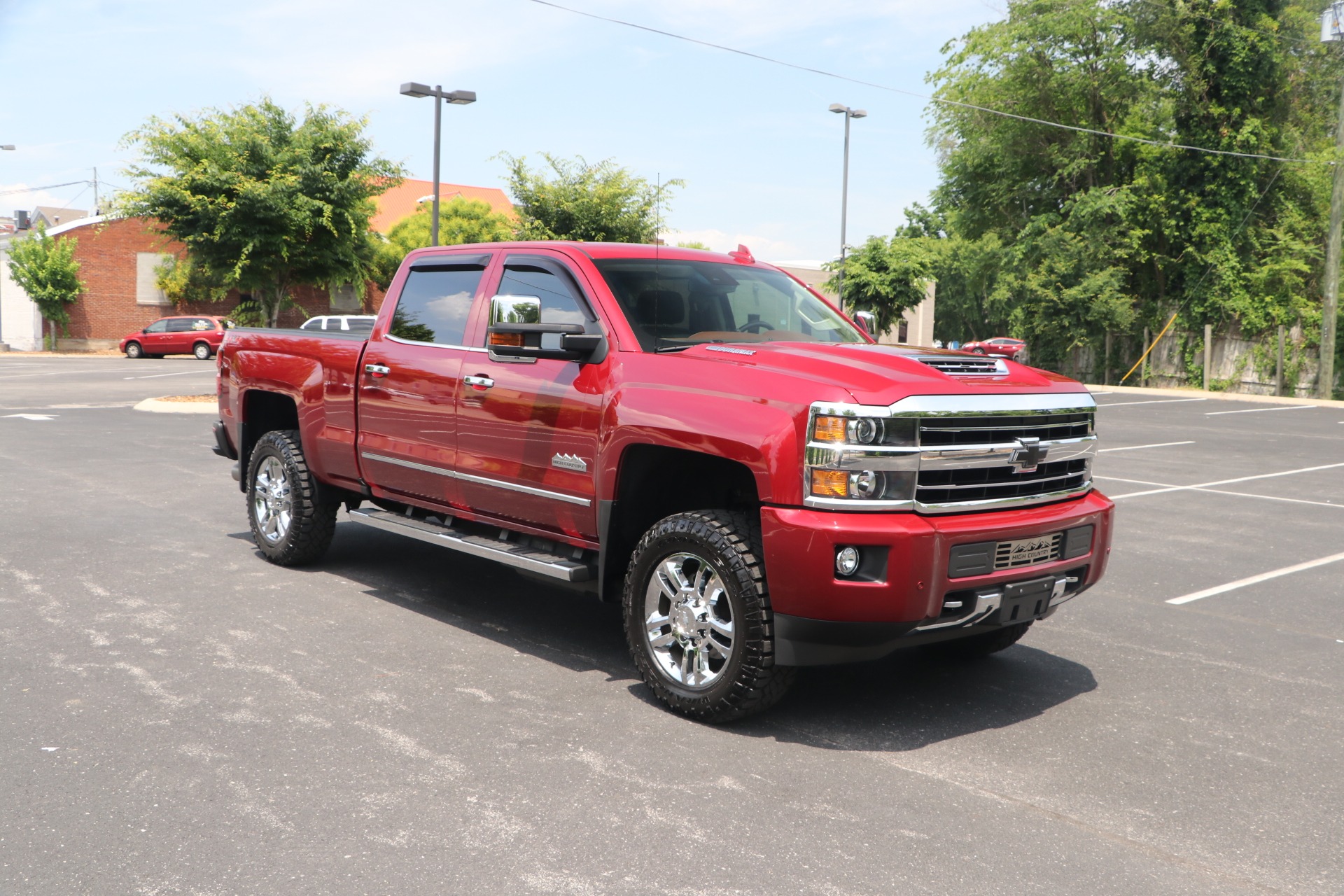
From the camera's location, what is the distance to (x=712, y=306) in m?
5.90

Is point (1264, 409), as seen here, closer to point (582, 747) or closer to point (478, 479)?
point (478, 479)

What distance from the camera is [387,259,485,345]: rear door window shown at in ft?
21.0

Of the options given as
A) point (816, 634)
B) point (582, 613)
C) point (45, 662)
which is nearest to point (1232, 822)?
point (816, 634)

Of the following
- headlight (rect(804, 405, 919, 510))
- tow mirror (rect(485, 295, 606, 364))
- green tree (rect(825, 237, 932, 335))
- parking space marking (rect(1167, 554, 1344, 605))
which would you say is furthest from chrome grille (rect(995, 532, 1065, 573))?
green tree (rect(825, 237, 932, 335))

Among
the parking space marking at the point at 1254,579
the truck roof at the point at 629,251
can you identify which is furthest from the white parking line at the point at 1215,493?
the truck roof at the point at 629,251

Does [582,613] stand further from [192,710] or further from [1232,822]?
[1232,822]

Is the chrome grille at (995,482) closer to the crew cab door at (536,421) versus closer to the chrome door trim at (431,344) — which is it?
the crew cab door at (536,421)

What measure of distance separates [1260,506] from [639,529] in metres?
8.33

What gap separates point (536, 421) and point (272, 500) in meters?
3.00

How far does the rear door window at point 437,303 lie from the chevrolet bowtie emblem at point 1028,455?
306 cm

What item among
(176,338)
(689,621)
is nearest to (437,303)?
(689,621)

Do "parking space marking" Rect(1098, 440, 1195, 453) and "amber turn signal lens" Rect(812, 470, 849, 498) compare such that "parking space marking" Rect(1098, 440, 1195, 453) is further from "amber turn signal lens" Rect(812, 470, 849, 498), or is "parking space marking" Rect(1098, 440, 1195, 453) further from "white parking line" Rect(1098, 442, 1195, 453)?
"amber turn signal lens" Rect(812, 470, 849, 498)

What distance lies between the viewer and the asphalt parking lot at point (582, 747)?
11.5ft

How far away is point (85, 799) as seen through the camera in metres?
3.88
